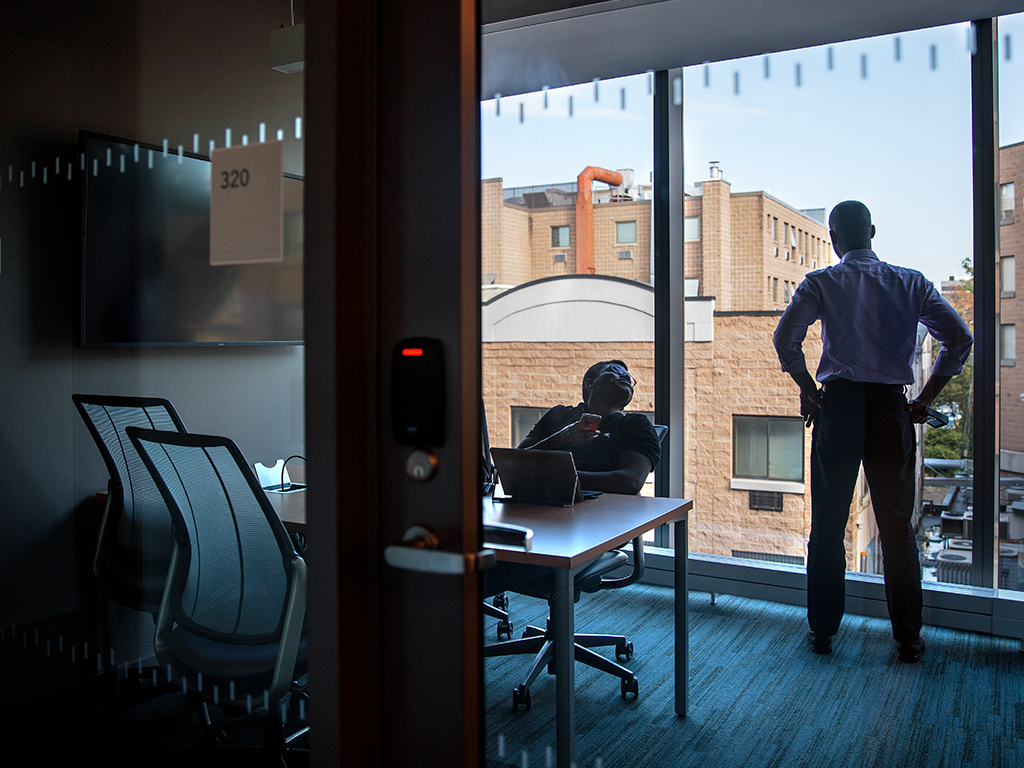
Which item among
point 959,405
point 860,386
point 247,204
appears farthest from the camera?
point 959,405

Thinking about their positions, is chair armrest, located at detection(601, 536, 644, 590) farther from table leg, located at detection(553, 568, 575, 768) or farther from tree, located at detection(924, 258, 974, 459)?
tree, located at detection(924, 258, 974, 459)

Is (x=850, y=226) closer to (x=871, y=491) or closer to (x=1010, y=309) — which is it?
(x=1010, y=309)

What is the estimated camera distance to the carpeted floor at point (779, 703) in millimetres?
2107

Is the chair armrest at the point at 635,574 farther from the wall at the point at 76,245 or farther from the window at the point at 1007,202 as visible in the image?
the window at the point at 1007,202

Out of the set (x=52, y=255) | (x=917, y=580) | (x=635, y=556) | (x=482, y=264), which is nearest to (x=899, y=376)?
(x=917, y=580)

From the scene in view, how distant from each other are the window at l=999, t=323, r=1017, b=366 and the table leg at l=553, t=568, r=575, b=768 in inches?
88.6

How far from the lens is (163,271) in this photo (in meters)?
1.12

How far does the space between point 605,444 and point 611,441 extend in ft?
0.07

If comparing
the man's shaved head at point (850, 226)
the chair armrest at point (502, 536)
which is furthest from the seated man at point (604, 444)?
the chair armrest at point (502, 536)

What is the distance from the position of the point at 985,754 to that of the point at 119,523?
225 centimetres

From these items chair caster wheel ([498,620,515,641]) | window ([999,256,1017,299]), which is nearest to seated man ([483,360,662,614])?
chair caster wheel ([498,620,515,641])

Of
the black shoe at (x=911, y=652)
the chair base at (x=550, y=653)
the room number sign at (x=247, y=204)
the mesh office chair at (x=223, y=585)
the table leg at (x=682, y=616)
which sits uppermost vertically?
the room number sign at (x=247, y=204)

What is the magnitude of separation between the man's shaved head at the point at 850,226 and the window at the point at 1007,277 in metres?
0.51

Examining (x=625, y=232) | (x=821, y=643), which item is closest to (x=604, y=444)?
(x=625, y=232)
